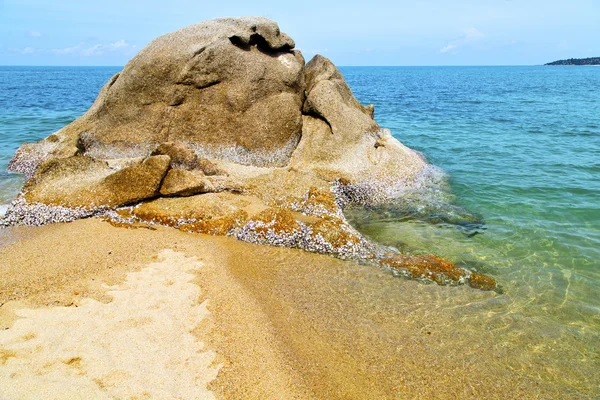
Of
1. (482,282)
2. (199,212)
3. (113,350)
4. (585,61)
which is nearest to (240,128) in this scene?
(199,212)

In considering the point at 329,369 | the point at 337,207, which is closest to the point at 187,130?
the point at 337,207

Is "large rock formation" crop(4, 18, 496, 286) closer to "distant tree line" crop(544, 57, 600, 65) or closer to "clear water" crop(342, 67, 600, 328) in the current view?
"clear water" crop(342, 67, 600, 328)

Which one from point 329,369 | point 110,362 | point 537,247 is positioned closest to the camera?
point 110,362

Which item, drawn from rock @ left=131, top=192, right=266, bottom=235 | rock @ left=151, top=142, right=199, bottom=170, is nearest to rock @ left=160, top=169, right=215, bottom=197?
rock @ left=131, top=192, right=266, bottom=235

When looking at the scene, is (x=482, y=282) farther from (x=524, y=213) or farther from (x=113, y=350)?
(x=113, y=350)

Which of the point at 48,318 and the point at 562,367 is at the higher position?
the point at 48,318

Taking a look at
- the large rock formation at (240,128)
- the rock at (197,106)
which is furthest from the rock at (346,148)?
the rock at (197,106)

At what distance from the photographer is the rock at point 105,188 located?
30.5 ft

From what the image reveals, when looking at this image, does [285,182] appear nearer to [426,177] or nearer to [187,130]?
[187,130]

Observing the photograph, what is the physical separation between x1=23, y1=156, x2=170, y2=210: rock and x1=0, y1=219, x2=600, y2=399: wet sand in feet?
4.26

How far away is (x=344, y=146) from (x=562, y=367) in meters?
8.62

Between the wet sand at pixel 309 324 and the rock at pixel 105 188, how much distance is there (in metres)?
1.30

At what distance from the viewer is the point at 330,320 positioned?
6.04m

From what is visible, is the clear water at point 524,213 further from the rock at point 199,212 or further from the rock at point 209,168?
the rock at point 209,168
